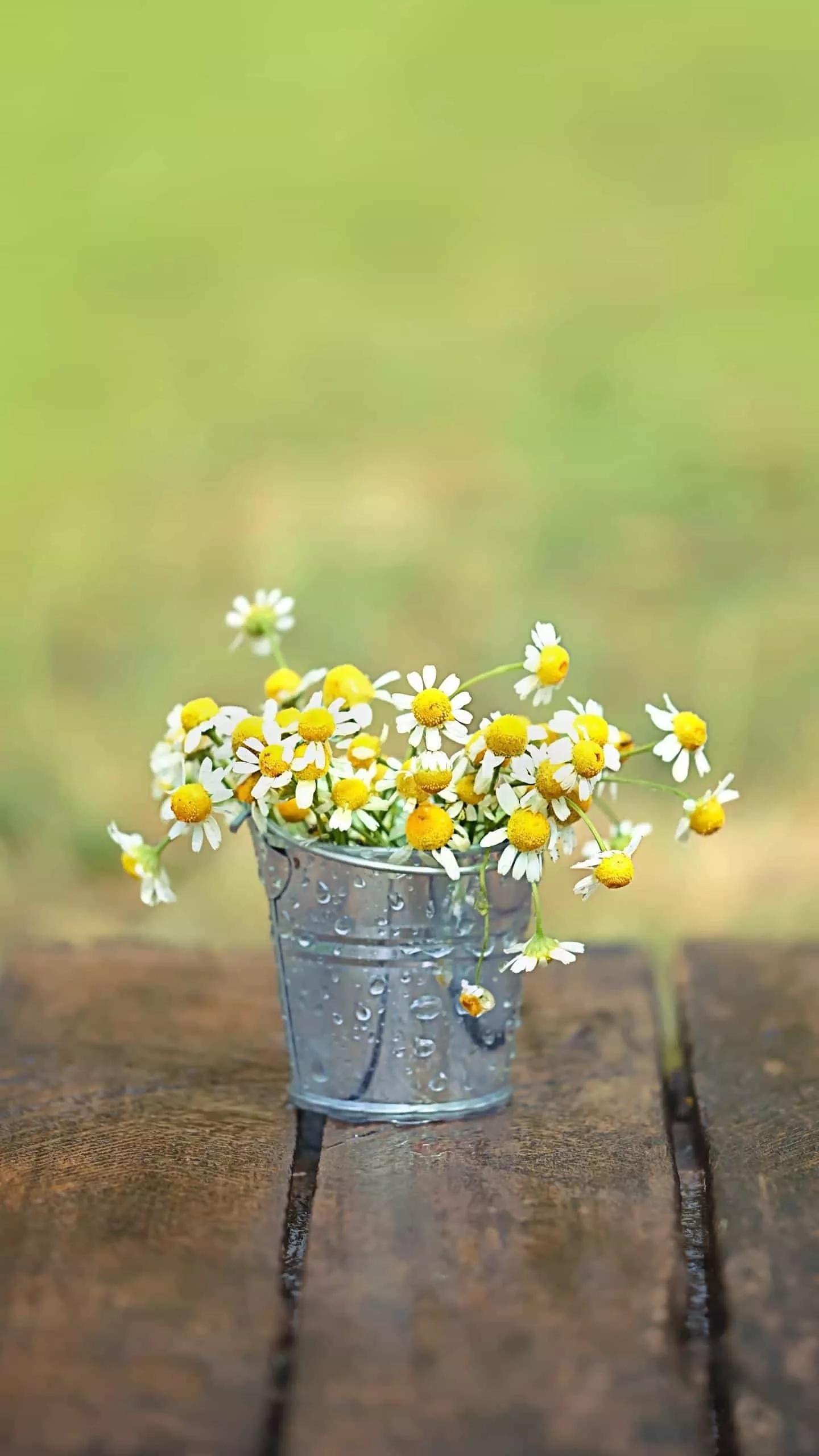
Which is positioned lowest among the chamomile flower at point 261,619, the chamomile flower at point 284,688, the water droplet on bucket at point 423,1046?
the water droplet on bucket at point 423,1046

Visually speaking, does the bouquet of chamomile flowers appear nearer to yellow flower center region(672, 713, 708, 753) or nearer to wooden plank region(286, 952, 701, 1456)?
yellow flower center region(672, 713, 708, 753)

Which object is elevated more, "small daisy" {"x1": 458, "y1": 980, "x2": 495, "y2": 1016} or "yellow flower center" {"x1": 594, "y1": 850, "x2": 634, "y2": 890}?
"yellow flower center" {"x1": 594, "y1": 850, "x2": 634, "y2": 890}

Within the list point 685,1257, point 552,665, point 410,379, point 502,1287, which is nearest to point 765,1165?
point 685,1257

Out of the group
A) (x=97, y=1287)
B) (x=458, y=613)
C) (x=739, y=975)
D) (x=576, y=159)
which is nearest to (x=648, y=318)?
(x=576, y=159)

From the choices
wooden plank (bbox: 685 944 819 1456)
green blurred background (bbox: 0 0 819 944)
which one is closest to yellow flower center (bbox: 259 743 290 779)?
wooden plank (bbox: 685 944 819 1456)

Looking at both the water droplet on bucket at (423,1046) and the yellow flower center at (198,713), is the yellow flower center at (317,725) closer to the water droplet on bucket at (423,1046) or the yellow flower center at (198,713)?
the yellow flower center at (198,713)

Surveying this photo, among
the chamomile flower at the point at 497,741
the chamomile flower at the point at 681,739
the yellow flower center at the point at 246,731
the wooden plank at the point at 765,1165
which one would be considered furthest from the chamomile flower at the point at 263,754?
the wooden plank at the point at 765,1165
